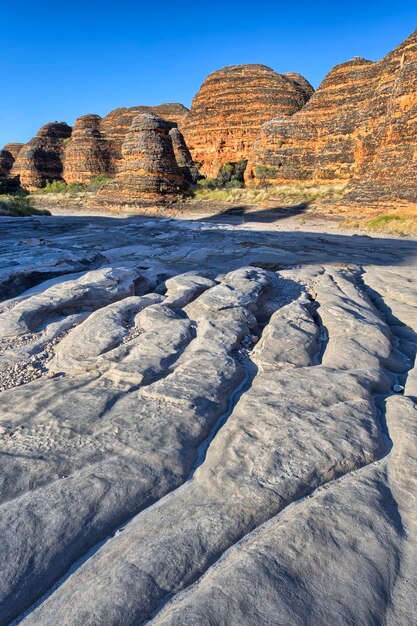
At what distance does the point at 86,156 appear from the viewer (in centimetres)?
3656

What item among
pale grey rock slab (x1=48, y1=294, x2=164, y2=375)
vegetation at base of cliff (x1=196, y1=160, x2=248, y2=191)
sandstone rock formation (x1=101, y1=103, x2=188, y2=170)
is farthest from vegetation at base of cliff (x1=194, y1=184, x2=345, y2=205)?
pale grey rock slab (x1=48, y1=294, x2=164, y2=375)

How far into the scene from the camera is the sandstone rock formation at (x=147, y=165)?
21156 millimetres

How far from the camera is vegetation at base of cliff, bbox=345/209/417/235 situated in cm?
1197

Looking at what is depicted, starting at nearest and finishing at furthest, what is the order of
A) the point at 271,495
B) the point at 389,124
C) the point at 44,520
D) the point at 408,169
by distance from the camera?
the point at 44,520 < the point at 271,495 < the point at 408,169 < the point at 389,124

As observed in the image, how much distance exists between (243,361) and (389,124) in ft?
55.7

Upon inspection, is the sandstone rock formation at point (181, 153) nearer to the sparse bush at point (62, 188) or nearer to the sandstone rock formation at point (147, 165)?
the sparse bush at point (62, 188)

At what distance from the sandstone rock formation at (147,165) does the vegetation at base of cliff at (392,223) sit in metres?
10.9

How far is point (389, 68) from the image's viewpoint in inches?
746

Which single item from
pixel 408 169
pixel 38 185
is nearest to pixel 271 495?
pixel 408 169

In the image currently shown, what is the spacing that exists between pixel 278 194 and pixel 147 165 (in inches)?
281

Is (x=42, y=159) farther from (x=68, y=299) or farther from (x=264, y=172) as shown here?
(x=68, y=299)

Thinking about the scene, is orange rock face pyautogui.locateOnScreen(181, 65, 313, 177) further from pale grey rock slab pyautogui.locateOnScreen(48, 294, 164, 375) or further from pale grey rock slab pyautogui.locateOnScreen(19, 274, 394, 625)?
pale grey rock slab pyautogui.locateOnScreen(19, 274, 394, 625)

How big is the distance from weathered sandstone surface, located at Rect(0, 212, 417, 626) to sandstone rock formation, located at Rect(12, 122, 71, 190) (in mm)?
38965

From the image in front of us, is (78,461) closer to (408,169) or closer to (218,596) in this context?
(218,596)
